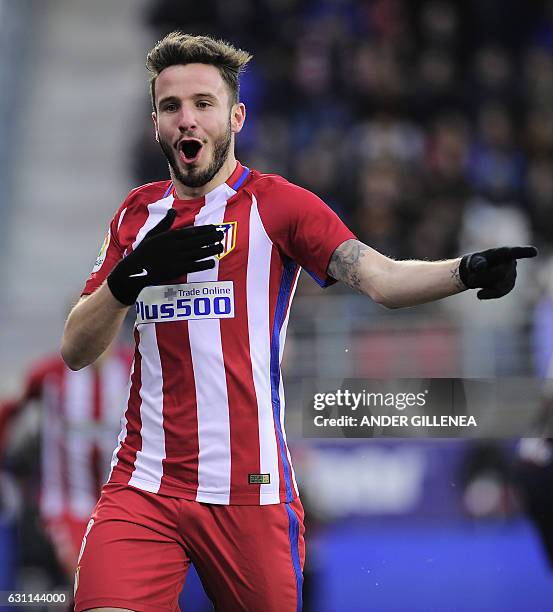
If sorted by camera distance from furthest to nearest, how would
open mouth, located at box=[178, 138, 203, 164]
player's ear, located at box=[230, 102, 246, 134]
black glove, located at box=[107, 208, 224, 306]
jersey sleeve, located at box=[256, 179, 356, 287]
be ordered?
1. player's ear, located at box=[230, 102, 246, 134]
2. open mouth, located at box=[178, 138, 203, 164]
3. jersey sleeve, located at box=[256, 179, 356, 287]
4. black glove, located at box=[107, 208, 224, 306]

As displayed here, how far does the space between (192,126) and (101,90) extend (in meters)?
9.93

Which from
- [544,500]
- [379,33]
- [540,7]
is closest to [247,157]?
[379,33]

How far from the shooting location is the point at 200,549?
3422mm

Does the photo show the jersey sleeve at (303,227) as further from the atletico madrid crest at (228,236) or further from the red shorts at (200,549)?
the red shorts at (200,549)

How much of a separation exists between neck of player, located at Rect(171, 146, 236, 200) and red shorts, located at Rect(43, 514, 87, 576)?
8.89 feet

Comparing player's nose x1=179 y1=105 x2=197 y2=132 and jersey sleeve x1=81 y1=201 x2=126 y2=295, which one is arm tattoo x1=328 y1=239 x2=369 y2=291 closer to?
player's nose x1=179 y1=105 x2=197 y2=132

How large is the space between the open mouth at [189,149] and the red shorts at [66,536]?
112 inches

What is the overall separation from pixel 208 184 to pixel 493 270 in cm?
103

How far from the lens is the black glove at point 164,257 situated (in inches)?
128

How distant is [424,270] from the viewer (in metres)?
3.18

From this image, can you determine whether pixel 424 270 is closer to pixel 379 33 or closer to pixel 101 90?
pixel 379 33

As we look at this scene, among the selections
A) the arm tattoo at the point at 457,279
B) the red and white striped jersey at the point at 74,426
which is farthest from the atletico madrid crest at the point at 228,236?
the red and white striped jersey at the point at 74,426

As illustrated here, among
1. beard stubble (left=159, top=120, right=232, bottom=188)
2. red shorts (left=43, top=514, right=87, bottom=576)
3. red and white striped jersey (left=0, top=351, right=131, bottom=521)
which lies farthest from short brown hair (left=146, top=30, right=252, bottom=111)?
red shorts (left=43, top=514, right=87, bottom=576)

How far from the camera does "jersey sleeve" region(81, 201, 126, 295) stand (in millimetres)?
Result: 3682
